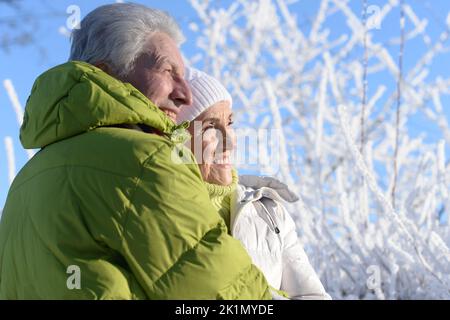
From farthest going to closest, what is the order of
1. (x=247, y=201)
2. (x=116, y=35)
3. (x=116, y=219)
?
(x=247, y=201), (x=116, y=35), (x=116, y=219)

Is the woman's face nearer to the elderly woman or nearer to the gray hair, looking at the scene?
the elderly woman

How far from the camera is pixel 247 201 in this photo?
7.64ft

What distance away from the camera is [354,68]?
6.11 m

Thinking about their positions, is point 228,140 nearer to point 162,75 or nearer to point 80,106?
point 162,75

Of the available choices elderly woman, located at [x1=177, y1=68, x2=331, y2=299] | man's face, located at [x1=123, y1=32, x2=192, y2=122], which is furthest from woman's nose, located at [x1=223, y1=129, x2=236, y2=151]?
man's face, located at [x1=123, y1=32, x2=192, y2=122]

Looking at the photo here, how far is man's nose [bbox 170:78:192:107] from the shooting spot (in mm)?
1877

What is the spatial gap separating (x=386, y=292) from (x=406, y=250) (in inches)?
11.1

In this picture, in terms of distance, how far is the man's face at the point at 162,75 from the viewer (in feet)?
5.95

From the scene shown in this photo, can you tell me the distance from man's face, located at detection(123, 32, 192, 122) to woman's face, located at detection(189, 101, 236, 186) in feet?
1.75

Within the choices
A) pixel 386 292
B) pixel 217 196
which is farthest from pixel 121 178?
pixel 386 292

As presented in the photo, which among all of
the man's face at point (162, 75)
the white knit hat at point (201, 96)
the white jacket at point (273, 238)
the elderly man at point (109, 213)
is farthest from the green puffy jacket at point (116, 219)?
the white knit hat at point (201, 96)

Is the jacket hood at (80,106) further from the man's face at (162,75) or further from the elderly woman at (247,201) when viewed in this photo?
the elderly woman at (247,201)

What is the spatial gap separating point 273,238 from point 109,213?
1.06 m

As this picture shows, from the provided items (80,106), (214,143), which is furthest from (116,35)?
(214,143)
